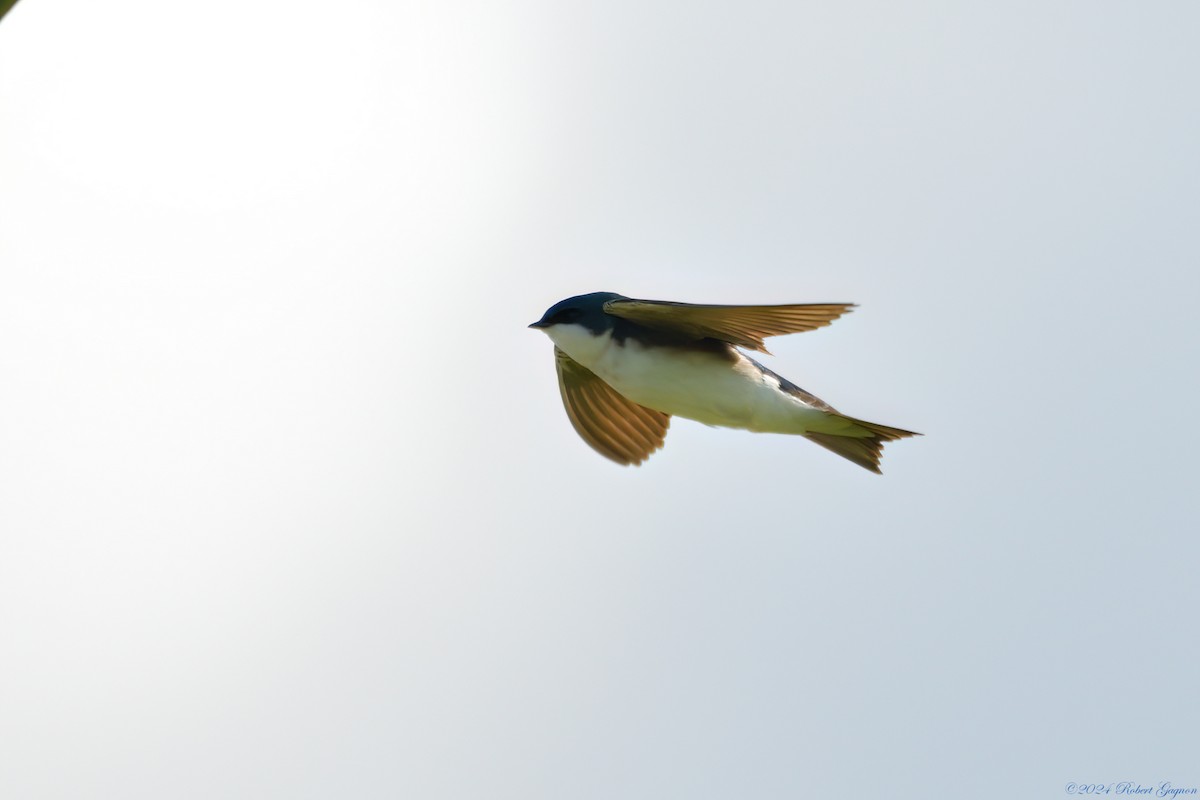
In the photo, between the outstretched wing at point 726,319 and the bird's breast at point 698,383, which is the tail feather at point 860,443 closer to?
the bird's breast at point 698,383

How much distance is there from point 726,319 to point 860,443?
111cm

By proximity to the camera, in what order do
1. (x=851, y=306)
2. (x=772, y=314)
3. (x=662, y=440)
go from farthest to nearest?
1. (x=662, y=440)
2. (x=772, y=314)
3. (x=851, y=306)

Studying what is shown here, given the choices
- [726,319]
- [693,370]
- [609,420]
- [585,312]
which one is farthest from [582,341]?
[609,420]

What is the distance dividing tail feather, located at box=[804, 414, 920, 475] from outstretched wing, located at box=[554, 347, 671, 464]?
114cm

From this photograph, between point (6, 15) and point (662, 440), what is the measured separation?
18.2 feet

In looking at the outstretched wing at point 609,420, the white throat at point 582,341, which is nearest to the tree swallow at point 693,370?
the white throat at point 582,341

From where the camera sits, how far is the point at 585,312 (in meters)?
6.52

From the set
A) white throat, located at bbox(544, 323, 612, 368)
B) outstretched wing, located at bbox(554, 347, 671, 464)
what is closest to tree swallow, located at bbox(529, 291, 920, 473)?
white throat, located at bbox(544, 323, 612, 368)

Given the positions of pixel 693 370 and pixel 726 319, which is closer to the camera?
pixel 726 319

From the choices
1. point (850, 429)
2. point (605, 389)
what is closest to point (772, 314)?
point (850, 429)

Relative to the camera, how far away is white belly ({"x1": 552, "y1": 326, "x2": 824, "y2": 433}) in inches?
255

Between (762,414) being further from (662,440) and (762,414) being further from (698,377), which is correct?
(662,440)

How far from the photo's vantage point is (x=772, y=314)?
19.5 ft

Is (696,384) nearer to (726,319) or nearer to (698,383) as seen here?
(698,383)
